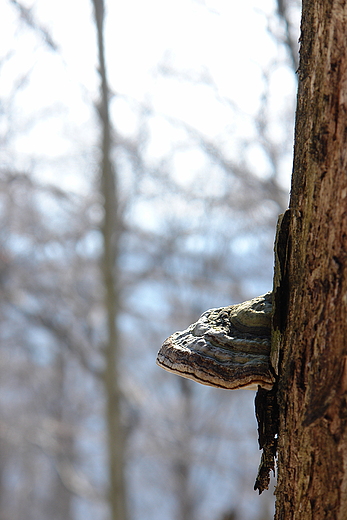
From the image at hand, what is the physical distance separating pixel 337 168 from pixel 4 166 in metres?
6.12

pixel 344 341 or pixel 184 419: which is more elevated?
pixel 344 341

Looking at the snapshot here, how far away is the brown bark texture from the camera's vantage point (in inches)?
26.4

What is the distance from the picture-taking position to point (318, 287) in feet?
2.28

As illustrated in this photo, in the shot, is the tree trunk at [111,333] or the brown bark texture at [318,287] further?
the tree trunk at [111,333]

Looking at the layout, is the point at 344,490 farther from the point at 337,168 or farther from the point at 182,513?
the point at 182,513

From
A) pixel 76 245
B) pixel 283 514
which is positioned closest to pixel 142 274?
pixel 76 245

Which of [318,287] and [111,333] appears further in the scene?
[111,333]

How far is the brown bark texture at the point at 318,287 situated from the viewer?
670 mm

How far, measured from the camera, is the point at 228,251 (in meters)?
7.48

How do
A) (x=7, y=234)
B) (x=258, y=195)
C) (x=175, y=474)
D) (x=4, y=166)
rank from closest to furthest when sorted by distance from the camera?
(x=258, y=195)
(x=4, y=166)
(x=7, y=234)
(x=175, y=474)

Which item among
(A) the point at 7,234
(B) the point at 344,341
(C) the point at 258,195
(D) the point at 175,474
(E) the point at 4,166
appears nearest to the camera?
(B) the point at 344,341

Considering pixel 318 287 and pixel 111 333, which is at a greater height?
pixel 318 287

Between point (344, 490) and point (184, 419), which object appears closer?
point (344, 490)

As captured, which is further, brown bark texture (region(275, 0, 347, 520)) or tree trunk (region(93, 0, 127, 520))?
tree trunk (region(93, 0, 127, 520))
